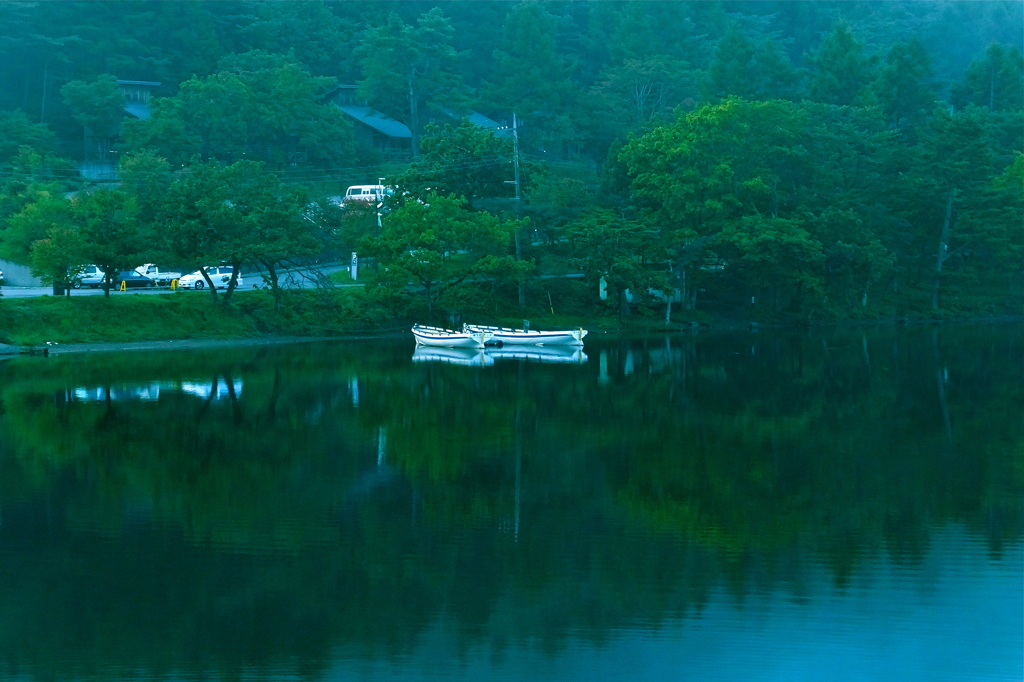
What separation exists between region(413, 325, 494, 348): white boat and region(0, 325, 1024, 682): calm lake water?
1034 centimetres

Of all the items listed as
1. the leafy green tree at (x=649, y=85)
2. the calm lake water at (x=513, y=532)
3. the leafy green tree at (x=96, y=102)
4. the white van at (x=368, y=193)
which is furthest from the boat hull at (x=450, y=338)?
the leafy green tree at (x=649, y=85)

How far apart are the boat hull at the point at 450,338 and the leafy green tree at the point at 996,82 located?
36492mm

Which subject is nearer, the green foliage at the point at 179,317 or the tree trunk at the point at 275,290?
the green foliage at the point at 179,317

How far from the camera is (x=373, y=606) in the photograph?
503 inches

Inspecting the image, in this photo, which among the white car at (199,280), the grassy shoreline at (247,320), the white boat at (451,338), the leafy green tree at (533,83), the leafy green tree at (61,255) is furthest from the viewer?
the leafy green tree at (533,83)

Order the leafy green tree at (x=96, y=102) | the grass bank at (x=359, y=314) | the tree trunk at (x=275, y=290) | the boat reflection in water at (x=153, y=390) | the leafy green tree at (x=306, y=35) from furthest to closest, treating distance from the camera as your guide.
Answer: the leafy green tree at (x=306, y=35), the leafy green tree at (x=96, y=102), the tree trunk at (x=275, y=290), the grass bank at (x=359, y=314), the boat reflection in water at (x=153, y=390)

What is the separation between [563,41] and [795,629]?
70.1 meters

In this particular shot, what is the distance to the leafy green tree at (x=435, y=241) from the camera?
142ft

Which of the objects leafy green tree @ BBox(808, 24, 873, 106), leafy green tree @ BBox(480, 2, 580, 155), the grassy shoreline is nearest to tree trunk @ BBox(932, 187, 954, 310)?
the grassy shoreline

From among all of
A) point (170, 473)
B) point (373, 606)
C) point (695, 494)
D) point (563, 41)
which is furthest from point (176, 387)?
point (563, 41)

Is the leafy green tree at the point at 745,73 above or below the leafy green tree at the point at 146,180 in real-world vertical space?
above

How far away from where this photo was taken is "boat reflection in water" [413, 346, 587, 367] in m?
37.0

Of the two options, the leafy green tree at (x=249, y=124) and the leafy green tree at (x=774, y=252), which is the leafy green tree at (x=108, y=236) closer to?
the leafy green tree at (x=249, y=124)

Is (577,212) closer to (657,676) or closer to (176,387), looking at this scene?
(176,387)
